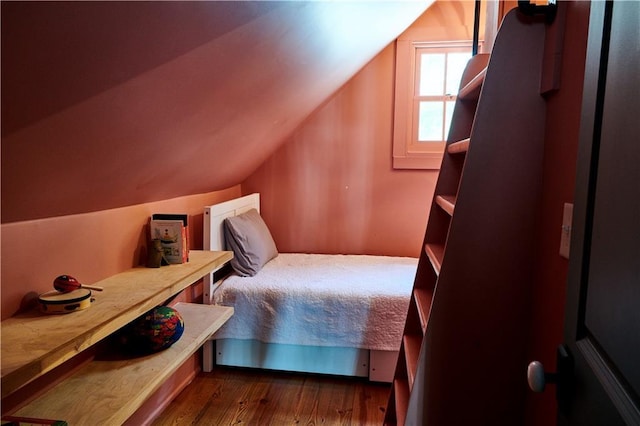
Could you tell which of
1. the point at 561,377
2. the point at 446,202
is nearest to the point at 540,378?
the point at 561,377

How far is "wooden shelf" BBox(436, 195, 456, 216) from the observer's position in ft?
4.08

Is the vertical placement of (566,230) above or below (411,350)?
A: above

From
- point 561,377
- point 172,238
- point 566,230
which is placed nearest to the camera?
point 561,377

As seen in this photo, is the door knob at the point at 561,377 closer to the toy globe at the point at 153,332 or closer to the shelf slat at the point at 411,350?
the shelf slat at the point at 411,350

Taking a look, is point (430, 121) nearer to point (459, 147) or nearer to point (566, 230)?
point (459, 147)

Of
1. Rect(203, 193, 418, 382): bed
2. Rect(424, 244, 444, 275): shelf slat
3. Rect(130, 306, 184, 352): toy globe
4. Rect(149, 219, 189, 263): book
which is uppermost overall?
Rect(424, 244, 444, 275): shelf slat

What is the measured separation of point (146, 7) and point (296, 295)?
1962mm

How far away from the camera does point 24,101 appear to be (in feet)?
2.69

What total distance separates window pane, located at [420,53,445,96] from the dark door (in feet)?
9.23

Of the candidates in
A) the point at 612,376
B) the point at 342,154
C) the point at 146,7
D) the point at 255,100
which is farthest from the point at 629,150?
the point at 342,154

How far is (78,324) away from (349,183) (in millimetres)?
2572

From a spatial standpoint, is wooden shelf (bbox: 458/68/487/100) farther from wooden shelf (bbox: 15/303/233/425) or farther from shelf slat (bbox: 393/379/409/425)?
wooden shelf (bbox: 15/303/233/425)

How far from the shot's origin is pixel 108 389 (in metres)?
1.42

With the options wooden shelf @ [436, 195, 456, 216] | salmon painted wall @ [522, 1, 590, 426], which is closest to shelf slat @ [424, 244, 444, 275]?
wooden shelf @ [436, 195, 456, 216]
